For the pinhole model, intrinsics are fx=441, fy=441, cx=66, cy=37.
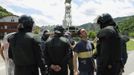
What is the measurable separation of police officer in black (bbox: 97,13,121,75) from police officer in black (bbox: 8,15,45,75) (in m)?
1.22

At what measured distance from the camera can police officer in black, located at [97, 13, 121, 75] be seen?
8.20 metres

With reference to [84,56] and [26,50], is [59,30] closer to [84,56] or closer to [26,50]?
[84,56]

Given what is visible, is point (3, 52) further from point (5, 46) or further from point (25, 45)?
point (25, 45)

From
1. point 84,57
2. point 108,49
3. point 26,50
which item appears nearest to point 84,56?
point 84,57

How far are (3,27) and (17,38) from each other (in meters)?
125

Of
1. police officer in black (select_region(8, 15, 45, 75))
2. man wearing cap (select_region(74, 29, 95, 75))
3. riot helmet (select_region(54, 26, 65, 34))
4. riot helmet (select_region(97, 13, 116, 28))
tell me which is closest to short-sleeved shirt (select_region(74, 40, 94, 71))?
man wearing cap (select_region(74, 29, 95, 75))

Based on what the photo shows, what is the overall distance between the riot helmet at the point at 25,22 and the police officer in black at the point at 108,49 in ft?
4.27

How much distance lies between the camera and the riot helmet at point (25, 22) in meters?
7.98

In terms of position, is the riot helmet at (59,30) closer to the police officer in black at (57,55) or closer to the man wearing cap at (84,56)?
the police officer in black at (57,55)

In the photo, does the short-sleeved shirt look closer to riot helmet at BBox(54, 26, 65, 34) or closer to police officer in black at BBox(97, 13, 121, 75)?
riot helmet at BBox(54, 26, 65, 34)

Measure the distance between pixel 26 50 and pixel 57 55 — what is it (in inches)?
48.7

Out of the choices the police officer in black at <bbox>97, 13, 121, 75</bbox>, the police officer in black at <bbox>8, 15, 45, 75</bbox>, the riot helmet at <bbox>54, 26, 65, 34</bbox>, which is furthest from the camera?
the riot helmet at <bbox>54, 26, 65, 34</bbox>

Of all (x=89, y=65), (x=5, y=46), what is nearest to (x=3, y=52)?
(x=5, y=46)

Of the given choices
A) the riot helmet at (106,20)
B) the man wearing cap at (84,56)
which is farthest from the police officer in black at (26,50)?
the man wearing cap at (84,56)
